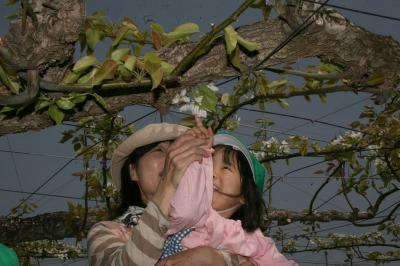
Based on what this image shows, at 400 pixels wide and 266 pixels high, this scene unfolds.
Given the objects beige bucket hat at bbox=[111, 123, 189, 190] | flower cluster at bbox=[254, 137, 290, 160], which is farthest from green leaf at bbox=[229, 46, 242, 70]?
flower cluster at bbox=[254, 137, 290, 160]

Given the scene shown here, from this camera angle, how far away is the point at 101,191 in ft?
13.7

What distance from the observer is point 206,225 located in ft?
3.98

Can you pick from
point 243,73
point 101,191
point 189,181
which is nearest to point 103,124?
point 101,191

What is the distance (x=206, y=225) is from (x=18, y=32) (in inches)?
24.3

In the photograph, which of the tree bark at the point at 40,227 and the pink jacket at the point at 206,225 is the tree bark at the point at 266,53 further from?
the tree bark at the point at 40,227

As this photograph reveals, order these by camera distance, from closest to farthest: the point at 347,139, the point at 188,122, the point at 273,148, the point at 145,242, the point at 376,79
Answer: the point at 145,242
the point at 376,79
the point at 188,122
the point at 347,139
the point at 273,148

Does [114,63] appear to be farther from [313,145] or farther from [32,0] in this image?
[313,145]

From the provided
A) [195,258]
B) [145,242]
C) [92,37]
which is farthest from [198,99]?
[145,242]

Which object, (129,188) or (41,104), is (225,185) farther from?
(41,104)

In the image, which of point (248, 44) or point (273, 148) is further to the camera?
point (273, 148)

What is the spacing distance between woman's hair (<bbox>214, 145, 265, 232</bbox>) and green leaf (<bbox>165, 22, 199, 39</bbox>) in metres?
0.32

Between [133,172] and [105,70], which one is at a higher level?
[105,70]

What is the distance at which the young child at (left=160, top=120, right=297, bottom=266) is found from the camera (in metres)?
1.03

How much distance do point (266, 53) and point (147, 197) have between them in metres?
0.54
